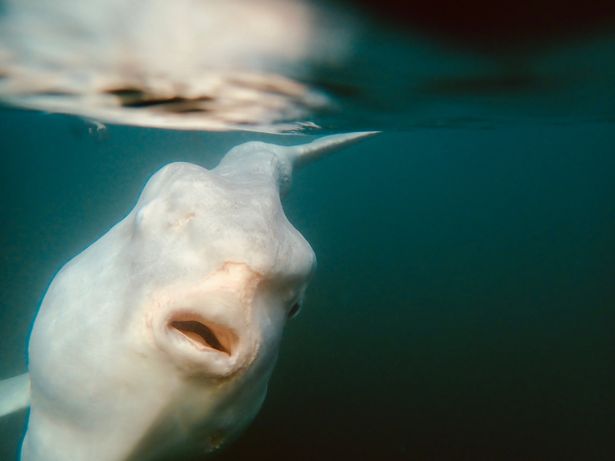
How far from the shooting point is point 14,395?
4.57m

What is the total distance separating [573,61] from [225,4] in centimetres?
311

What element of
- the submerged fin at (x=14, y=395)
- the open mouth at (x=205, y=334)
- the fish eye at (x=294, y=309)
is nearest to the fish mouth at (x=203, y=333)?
the open mouth at (x=205, y=334)

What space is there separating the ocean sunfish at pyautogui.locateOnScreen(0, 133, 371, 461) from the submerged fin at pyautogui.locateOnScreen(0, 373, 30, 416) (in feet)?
7.59

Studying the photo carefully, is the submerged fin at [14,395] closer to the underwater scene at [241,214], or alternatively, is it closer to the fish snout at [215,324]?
the underwater scene at [241,214]

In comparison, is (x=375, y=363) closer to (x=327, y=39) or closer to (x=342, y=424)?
(x=342, y=424)

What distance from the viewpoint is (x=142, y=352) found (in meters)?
1.91

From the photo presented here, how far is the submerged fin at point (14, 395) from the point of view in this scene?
439 cm

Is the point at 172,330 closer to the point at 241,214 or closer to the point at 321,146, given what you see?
the point at 241,214

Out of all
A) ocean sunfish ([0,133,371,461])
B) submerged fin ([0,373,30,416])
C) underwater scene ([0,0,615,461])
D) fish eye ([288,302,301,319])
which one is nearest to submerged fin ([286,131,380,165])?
underwater scene ([0,0,615,461])

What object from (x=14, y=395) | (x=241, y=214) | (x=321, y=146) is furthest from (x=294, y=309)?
(x=321, y=146)

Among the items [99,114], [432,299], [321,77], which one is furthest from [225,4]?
[432,299]

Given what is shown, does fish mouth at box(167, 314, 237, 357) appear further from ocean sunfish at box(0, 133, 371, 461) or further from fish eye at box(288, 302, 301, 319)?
fish eye at box(288, 302, 301, 319)

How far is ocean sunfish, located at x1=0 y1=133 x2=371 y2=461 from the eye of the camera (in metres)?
1.88

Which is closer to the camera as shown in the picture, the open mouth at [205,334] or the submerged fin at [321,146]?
the open mouth at [205,334]
